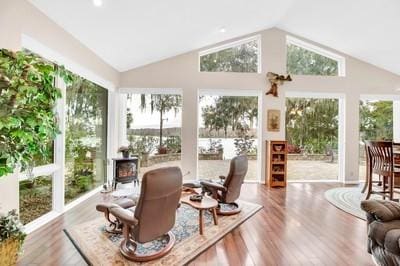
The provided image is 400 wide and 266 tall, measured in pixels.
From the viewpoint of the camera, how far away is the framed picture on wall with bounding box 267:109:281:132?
6.74 meters

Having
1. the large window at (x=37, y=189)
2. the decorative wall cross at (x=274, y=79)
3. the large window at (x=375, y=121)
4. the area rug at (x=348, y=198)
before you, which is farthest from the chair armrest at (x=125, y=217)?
the large window at (x=375, y=121)

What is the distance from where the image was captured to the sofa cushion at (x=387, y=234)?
2.11m

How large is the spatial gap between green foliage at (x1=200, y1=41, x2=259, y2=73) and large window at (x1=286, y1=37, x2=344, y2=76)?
37.6 inches

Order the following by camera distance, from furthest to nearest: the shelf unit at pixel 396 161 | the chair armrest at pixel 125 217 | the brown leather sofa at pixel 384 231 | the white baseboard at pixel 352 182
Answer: the white baseboard at pixel 352 182 → the shelf unit at pixel 396 161 → the chair armrest at pixel 125 217 → the brown leather sofa at pixel 384 231

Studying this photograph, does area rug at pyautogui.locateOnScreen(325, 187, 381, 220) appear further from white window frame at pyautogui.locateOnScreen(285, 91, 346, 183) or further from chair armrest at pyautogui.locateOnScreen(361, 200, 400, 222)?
chair armrest at pyautogui.locateOnScreen(361, 200, 400, 222)

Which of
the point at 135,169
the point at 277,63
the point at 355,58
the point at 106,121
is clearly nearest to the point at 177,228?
the point at 135,169

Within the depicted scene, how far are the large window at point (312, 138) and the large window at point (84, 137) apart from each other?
480 centimetres

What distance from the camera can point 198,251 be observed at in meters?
2.85

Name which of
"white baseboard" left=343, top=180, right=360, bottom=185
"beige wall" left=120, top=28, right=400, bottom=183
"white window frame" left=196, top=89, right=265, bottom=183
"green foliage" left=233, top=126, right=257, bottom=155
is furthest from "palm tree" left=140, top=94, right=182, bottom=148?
"white baseboard" left=343, top=180, right=360, bottom=185

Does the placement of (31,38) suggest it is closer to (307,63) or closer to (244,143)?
(244,143)

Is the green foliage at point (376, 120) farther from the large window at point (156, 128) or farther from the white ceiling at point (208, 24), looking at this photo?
the large window at point (156, 128)

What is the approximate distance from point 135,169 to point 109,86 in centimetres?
200

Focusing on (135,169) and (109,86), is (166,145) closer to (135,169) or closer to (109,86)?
(135,169)

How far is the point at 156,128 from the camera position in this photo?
676 cm
